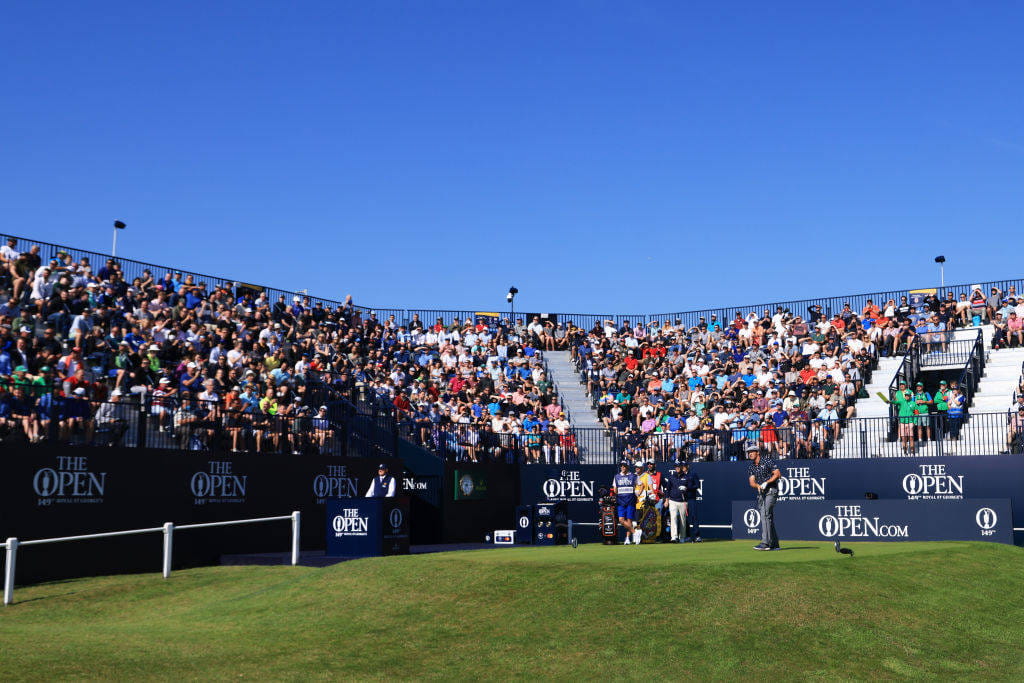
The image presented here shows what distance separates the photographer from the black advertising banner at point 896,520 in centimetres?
2442

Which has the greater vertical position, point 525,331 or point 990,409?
point 525,331

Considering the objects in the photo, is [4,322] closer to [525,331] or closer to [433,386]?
[433,386]

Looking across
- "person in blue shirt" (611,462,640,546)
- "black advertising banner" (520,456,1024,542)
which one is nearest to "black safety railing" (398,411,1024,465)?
"black advertising banner" (520,456,1024,542)

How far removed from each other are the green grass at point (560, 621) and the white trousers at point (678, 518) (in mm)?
7341

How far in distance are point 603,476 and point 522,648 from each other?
72.8ft

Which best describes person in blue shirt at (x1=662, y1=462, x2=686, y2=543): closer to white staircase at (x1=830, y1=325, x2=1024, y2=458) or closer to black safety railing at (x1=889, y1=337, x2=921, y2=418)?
white staircase at (x1=830, y1=325, x2=1024, y2=458)

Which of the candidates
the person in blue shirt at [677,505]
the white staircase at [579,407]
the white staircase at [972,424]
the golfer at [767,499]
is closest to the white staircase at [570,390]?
the white staircase at [579,407]

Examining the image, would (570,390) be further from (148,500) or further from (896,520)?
(148,500)

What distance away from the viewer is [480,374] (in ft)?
142

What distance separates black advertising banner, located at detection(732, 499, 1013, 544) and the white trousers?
3.20m

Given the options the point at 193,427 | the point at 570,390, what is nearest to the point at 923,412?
the point at 570,390

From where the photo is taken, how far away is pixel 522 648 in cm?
1468

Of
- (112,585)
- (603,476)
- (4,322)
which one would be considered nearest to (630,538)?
(603,476)

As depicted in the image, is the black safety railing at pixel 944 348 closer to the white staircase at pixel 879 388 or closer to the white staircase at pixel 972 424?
the white staircase at pixel 972 424
